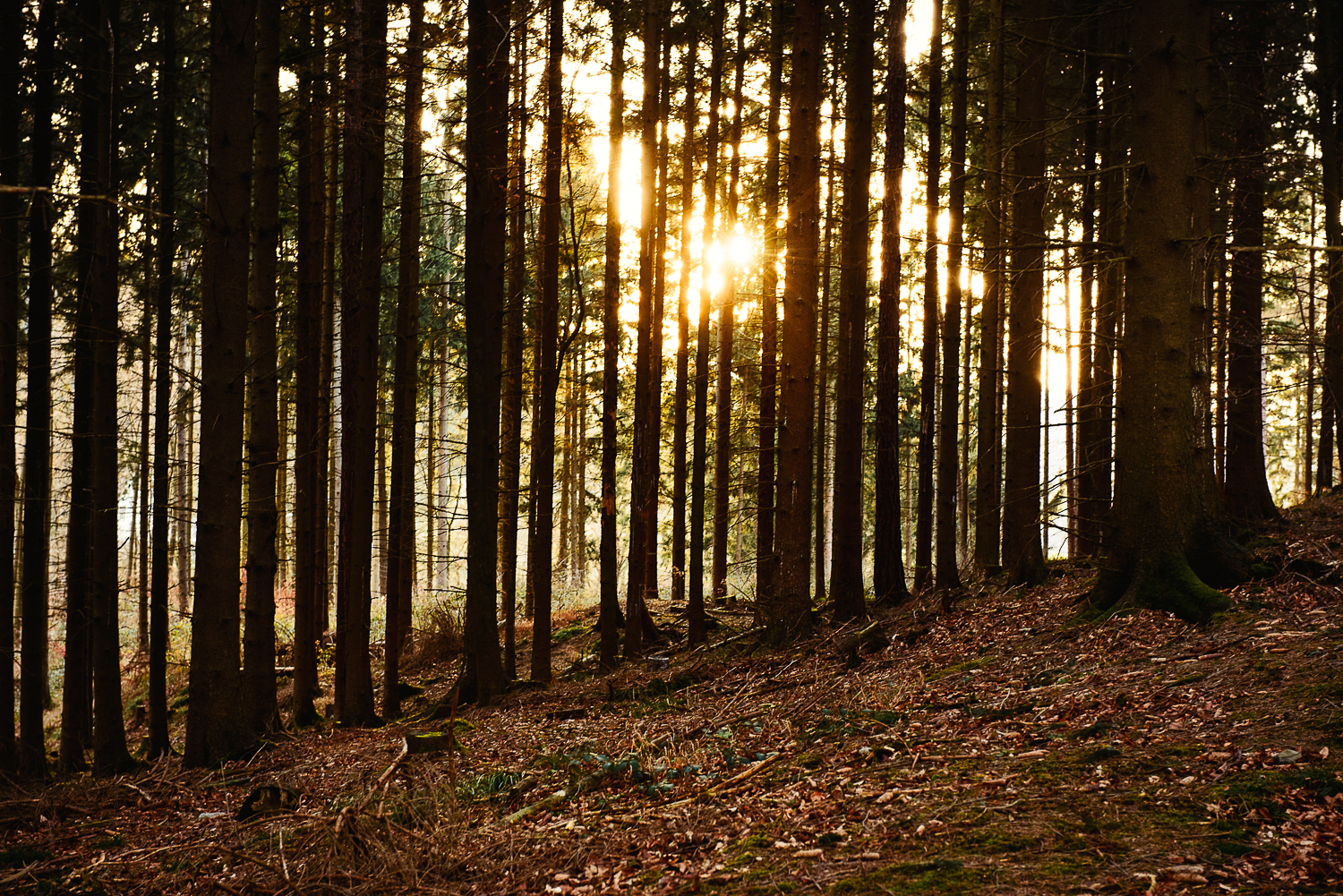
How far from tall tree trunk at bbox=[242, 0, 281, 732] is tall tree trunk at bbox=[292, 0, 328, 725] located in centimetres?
158

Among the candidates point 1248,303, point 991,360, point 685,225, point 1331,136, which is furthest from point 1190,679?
point 1331,136

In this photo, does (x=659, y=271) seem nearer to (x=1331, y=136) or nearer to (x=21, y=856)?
(x=21, y=856)

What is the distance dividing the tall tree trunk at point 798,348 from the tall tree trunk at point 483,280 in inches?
141

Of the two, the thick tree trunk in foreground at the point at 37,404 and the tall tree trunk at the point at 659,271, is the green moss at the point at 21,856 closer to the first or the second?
the thick tree trunk in foreground at the point at 37,404

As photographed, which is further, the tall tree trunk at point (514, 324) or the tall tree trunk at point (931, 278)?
the tall tree trunk at point (931, 278)

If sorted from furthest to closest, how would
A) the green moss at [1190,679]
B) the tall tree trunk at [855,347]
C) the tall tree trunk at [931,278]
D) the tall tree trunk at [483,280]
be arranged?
the tall tree trunk at [931,278], the tall tree trunk at [855,347], the tall tree trunk at [483,280], the green moss at [1190,679]

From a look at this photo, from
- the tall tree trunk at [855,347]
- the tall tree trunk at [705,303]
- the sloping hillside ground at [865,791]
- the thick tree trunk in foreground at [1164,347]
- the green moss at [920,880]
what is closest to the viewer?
the green moss at [920,880]

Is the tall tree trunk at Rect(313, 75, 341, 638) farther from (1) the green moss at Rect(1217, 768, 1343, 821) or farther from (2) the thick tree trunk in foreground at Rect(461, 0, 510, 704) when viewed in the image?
(1) the green moss at Rect(1217, 768, 1343, 821)

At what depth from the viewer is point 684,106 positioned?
15016 mm

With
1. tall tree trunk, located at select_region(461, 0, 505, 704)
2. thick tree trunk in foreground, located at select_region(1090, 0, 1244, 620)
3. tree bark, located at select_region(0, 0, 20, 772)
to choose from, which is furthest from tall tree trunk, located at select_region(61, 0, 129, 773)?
thick tree trunk in foreground, located at select_region(1090, 0, 1244, 620)

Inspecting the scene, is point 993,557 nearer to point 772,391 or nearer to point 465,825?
point 772,391

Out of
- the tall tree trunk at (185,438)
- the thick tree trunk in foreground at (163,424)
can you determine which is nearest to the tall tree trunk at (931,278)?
the tall tree trunk at (185,438)

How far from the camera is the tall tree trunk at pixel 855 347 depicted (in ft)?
37.0

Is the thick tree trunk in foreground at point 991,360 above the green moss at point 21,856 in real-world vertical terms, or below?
above
